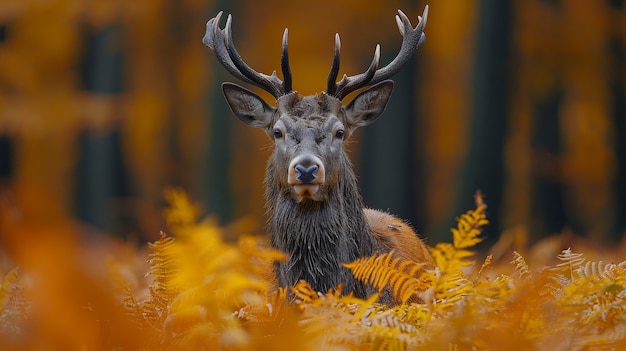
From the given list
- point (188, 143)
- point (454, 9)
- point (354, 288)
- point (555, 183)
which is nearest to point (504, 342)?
point (354, 288)

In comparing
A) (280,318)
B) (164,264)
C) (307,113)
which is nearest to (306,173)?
(307,113)

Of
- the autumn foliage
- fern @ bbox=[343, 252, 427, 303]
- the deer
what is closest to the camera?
the autumn foliage

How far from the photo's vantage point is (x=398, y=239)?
656cm

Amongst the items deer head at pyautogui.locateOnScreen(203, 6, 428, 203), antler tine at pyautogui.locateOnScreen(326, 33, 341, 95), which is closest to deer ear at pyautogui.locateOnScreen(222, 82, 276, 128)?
deer head at pyautogui.locateOnScreen(203, 6, 428, 203)

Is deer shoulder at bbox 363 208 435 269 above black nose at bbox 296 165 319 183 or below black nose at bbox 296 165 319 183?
below

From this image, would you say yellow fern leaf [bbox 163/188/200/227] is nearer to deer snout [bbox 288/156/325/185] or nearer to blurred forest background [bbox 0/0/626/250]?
deer snout [bbox 288/156/325/185]

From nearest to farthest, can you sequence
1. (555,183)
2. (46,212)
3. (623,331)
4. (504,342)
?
(46,212) < (504,342) < (623,331) < (555,183)

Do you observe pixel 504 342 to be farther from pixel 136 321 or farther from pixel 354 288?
pixel 354 288

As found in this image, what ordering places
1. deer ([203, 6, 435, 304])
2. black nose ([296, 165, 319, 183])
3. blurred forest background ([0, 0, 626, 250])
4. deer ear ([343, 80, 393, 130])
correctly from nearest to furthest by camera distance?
black nose ([296, 165, 319, 183]), deer ([203, 6, 435, 304]), deer ear ([343, 80, 393, 130]), blurred forest background ([0, 0, 626, 250])

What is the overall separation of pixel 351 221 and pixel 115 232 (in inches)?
596

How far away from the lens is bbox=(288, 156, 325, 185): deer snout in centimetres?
553

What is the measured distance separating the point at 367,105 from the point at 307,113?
75 centimetres

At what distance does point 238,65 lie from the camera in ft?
20.6

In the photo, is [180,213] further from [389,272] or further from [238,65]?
[238,65]
